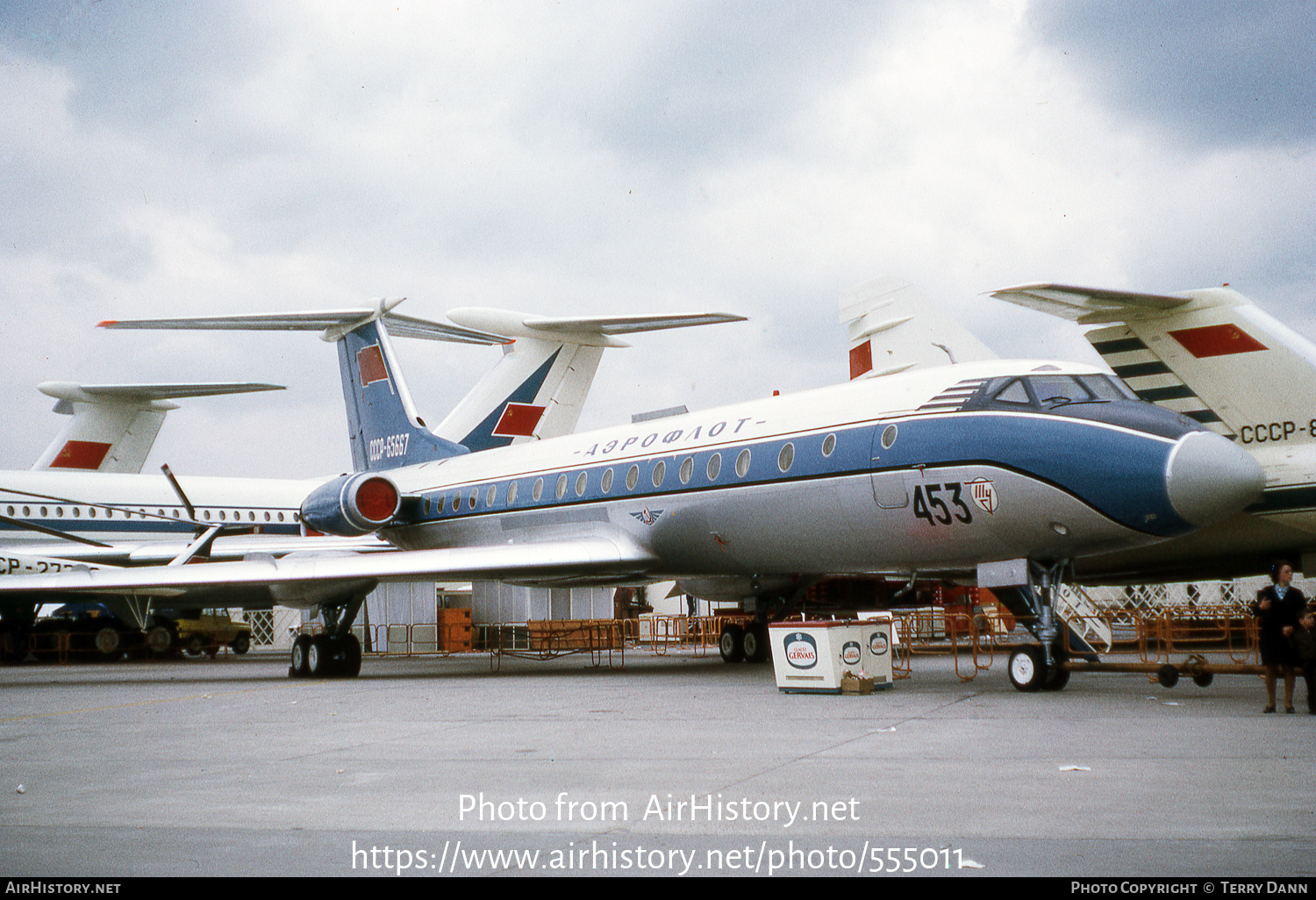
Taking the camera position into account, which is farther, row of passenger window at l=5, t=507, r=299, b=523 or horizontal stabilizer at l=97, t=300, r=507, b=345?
row of passenger window at l=5, t=507, r=299, b=523

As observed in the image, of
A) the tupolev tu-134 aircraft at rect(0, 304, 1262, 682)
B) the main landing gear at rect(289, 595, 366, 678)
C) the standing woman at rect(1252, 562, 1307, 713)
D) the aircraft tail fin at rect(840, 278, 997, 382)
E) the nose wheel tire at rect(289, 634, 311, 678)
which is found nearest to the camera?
the standing woman at rect(1252, 562, 1307, 713)

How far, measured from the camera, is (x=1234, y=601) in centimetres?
2861

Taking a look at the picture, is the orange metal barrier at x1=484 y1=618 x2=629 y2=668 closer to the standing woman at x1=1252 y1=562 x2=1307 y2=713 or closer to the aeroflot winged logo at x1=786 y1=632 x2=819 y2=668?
the aeroflot winged logo at x1=786 y1=632 x2=819 y2=668

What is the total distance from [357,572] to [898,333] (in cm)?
978

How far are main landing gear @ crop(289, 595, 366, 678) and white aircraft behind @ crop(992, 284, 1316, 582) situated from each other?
10.3 meters

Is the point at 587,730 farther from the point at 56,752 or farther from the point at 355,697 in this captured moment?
the point at 355,697

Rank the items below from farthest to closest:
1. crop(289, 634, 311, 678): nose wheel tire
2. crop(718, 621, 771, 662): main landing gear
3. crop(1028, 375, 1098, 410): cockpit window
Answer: crop(718, 621, 771, 662): main landing gear < crop(289, 634, 311, 678): nose wheel tire < crop(1028, 375, 1098, 410): cockpit window

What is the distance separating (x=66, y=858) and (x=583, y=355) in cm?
2293

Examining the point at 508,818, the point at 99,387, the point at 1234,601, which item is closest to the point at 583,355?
the point at 99,387

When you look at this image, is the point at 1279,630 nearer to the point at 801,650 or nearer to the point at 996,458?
the point at 996,458

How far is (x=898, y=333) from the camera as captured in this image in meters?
19.5

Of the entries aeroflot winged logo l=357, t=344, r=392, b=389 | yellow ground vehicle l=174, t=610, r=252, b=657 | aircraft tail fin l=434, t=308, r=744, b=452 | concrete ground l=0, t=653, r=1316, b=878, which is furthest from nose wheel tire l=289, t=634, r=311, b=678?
yellow ground vehicle l=174, t=610, r=252, b=657

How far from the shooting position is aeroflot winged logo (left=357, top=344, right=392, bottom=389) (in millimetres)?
22547

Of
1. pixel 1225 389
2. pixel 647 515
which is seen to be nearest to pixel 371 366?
pixel 647 515
